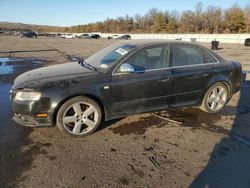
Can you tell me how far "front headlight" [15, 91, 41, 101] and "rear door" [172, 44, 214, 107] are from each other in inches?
99.6

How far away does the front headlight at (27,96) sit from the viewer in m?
3.66

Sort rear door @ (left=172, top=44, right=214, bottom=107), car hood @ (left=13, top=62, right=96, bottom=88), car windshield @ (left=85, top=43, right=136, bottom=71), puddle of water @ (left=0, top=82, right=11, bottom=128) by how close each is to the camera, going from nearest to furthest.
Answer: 1. car hood @ (left=13, top=62, right=96, bottom=88)
2. car windshield @ (left=85, top=43, right=136, bottom=71)
3. rear door @ (left=172, top=44, right=214, bottom=107)
4. puddle of water @ (left=0, top=82, right=11, bottom=128)

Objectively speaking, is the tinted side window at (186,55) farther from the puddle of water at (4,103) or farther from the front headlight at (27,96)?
the puddle of water at (4,103)

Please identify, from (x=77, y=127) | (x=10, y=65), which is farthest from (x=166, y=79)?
(x=10, y=65)

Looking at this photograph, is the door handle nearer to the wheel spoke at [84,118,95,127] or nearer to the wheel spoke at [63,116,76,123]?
the wheel spoke at [84,118,95,127]

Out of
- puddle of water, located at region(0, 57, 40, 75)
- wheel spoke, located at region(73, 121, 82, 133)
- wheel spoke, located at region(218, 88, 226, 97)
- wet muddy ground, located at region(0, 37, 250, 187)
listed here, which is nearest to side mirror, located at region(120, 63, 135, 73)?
wet muddy ground, located at region(0, 37, 250, 187)

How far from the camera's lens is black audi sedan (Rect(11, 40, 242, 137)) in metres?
3.75

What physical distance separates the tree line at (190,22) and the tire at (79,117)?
7920 cm

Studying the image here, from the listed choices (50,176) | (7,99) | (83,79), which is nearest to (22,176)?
(50,176)

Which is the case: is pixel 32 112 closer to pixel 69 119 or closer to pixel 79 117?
pixel 69 119

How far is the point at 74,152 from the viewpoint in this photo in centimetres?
349

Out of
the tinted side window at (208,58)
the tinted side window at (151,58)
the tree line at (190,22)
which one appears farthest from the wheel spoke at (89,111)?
the tree line at (190,22)

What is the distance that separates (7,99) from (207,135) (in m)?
4.95

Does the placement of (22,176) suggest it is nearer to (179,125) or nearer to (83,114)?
(83,114)
